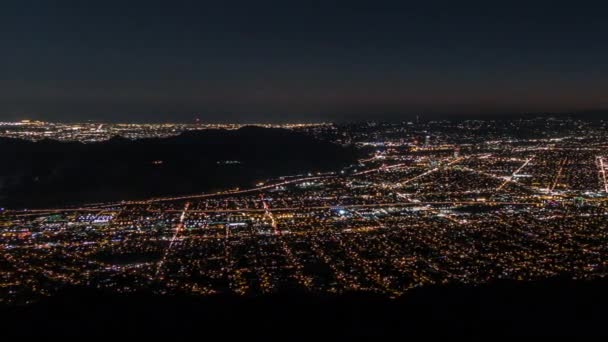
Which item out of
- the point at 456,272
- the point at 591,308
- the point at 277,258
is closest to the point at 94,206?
the point at 277,258

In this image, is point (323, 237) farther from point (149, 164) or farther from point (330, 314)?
point (149, 164)

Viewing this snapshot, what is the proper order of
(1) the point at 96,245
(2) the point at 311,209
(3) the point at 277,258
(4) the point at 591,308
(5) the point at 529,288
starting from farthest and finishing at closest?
1. (2) the point at 311,209
2. (1) the point at 96,245
3. (3) the point at 277,258
4. (5) the point at 529,288
5. (4) the point at 591,308

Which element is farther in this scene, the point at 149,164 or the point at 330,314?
the point at 149,164

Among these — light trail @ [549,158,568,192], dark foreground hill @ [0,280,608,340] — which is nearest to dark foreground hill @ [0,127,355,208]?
light trail @ [549,158,568,192]

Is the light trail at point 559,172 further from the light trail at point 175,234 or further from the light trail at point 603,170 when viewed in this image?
the light trail at point 175,234

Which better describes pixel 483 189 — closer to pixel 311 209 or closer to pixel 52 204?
pixel 311 209

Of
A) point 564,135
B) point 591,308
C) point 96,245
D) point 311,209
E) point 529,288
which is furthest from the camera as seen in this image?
point 564,135

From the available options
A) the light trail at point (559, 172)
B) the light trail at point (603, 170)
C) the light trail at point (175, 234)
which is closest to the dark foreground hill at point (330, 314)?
the light trail at point (175, 234)

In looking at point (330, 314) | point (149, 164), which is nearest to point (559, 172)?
point (149, 164)
